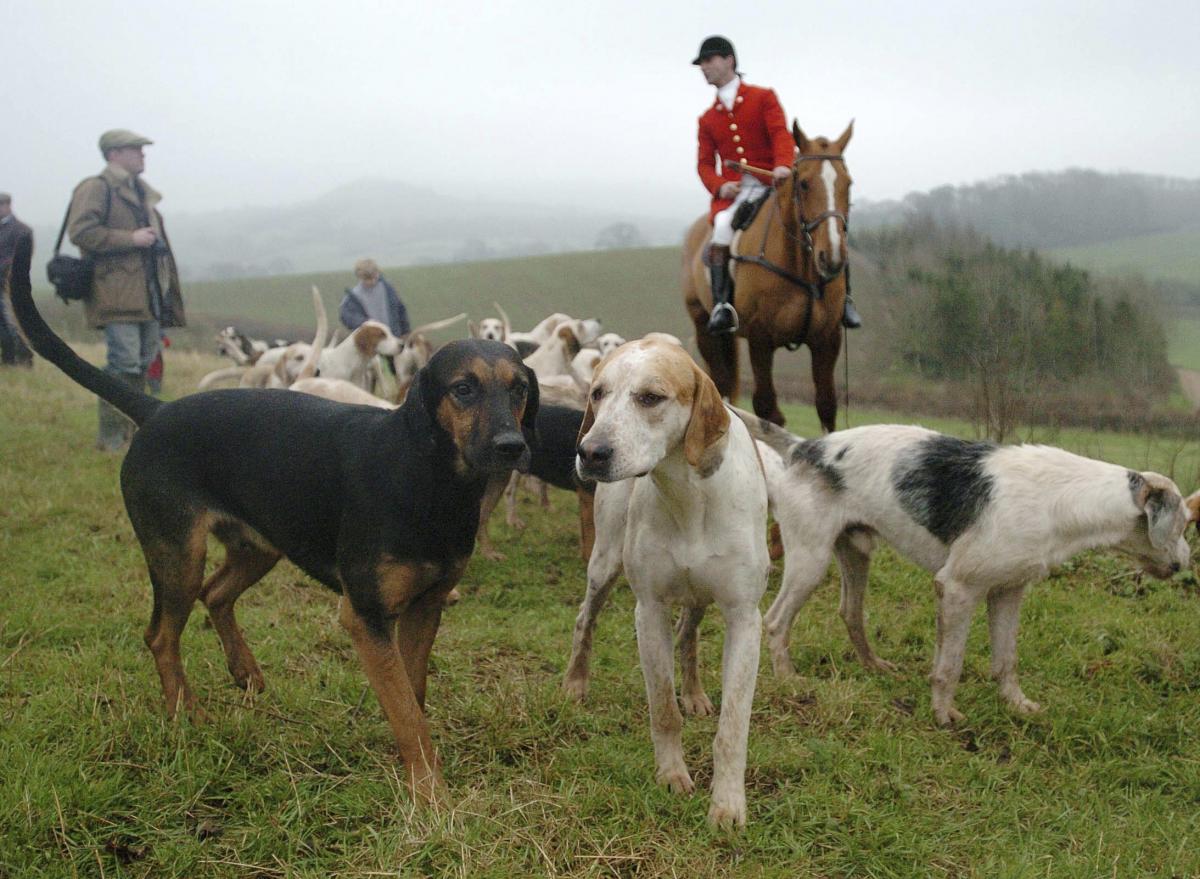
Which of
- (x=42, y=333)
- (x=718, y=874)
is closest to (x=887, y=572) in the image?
(x=718, y=874)

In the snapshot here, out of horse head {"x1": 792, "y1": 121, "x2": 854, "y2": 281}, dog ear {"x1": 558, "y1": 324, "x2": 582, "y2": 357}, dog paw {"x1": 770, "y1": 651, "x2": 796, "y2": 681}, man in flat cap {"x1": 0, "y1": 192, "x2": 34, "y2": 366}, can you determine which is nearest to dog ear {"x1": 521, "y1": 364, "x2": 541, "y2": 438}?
dog paw {"x1": 770, "y1": 651, "x2": 796, "y2": 681}

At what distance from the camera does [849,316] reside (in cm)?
747

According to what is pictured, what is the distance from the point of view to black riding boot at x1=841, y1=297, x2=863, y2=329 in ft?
24.5

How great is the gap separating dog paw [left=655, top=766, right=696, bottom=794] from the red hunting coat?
547 centimetres

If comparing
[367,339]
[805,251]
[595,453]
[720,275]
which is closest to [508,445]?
[595,453]

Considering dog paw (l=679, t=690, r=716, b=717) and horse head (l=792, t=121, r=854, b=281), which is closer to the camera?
dog paw (l=679, t=690, r=716, b=717)

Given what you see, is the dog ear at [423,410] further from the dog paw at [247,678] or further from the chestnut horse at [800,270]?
the chestnut horse at [800,270]

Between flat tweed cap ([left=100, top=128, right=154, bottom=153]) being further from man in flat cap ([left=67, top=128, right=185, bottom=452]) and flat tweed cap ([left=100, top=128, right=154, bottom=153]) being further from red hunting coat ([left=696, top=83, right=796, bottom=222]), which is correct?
red hunting coat ([left=696, top=83, right=796, bottom=222])

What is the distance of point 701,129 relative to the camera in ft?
27.2

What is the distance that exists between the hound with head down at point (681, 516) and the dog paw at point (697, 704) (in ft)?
1.95

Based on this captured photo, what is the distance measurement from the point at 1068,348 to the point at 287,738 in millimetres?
7033

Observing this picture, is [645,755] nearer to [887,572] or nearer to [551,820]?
[551,820]

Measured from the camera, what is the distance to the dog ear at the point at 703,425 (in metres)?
3.01

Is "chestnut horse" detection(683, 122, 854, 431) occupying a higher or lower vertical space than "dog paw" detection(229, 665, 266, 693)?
higher
